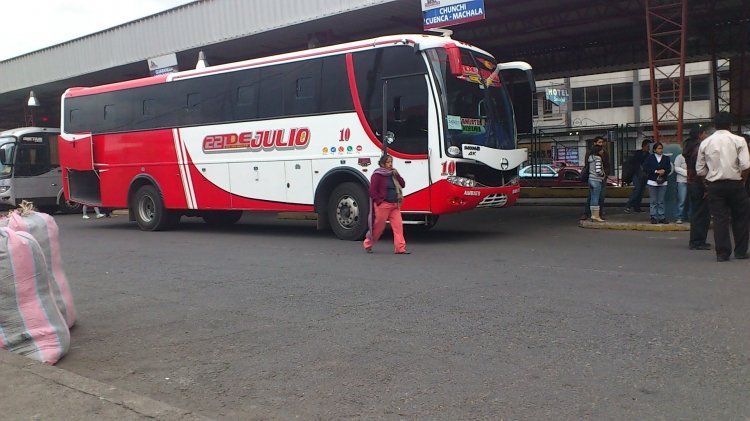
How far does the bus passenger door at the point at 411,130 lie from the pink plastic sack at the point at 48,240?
20.0ft

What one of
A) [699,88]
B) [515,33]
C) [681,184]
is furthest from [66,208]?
[699,88]

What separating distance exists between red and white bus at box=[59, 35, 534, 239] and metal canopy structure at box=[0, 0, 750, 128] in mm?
4479

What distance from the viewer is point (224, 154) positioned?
13.0 m

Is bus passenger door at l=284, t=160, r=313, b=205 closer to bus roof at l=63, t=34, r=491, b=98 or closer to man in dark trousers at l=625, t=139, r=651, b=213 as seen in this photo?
bus roof at l=63, t=34, r=491, b=98

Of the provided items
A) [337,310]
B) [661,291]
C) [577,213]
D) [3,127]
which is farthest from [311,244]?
[3,127]

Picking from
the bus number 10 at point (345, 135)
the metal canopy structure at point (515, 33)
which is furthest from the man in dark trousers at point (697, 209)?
the metal canopy structure at point (515, 33)

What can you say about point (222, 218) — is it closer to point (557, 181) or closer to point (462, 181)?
point (462, 181)

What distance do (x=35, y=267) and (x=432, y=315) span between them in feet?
10.9

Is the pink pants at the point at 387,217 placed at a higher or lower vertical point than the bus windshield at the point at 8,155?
lower

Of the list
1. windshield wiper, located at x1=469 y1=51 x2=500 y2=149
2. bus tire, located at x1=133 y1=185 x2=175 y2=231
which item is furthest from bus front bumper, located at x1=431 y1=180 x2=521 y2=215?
bus tire, located at x1=133 y1=185 x2=175 y2=231

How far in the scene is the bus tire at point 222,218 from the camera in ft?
51.9

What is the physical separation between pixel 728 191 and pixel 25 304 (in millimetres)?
7951

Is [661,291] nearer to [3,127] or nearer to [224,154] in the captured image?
[224,154]

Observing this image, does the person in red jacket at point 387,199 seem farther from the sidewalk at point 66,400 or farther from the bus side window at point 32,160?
the bus side window at point 32,160
